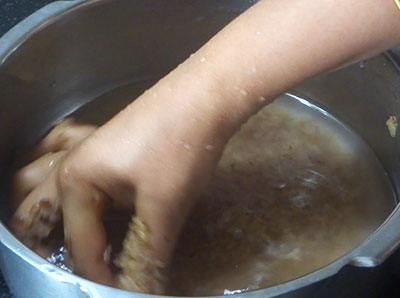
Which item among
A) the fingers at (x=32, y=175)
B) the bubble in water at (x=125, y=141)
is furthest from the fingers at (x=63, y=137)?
the bubble in water at (x=125, y=141)

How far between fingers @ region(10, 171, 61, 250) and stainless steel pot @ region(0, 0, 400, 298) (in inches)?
2.3

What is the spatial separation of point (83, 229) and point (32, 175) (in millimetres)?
126

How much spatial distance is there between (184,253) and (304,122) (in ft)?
0.81

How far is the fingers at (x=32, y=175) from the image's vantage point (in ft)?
2.17

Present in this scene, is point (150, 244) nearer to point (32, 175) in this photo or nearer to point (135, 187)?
point (135, 187)

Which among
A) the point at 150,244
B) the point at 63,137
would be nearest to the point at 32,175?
the point at 63,137

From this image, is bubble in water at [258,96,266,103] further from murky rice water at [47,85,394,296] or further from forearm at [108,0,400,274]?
murky rice water at [47,85,394,296]

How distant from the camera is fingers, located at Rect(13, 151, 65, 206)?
66 cm

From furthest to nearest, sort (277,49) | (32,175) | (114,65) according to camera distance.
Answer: (114,65) → (32,175) → (277,49)

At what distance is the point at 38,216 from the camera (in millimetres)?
620

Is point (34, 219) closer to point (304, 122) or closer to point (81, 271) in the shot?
point (81, 271)

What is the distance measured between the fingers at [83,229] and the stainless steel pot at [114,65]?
0.39 feet

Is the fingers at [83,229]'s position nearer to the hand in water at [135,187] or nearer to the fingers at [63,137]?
the hand in water at [135,187]

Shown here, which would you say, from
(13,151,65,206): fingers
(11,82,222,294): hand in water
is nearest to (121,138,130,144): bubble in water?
(11,82,222,294): hand in water
